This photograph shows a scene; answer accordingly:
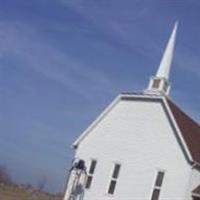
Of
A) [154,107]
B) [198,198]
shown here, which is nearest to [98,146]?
[154,107]

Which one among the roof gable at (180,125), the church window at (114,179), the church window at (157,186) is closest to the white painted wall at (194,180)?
the roof gable at (180,125)

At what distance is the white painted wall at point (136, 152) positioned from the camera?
133ft

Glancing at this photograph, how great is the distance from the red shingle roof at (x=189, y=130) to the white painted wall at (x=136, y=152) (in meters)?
0.77

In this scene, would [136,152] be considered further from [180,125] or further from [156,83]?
[156,83]

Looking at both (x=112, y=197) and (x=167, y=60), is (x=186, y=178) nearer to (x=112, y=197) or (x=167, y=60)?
(x=112, y=197)

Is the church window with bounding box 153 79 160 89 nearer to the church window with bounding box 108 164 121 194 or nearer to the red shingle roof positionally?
the red shingle roof

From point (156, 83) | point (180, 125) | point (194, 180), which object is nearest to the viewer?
point (194, 180)

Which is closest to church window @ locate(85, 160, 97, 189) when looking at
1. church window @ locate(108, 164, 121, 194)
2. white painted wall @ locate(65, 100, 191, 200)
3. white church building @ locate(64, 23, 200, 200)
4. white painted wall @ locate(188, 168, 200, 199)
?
white church building @ locate(64, 23, 200, 200)

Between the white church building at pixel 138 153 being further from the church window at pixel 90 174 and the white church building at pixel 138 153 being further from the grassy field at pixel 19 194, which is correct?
the grassy field at pixel 19 194

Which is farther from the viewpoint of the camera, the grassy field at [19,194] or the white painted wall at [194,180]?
the grassy field at [19,194]

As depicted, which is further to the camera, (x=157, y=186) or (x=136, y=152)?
(x=136, y=152)

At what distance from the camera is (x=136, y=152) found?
42.7 meters

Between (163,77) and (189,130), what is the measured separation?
16.3ft

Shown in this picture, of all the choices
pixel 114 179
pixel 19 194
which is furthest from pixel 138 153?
pixel 19 194
